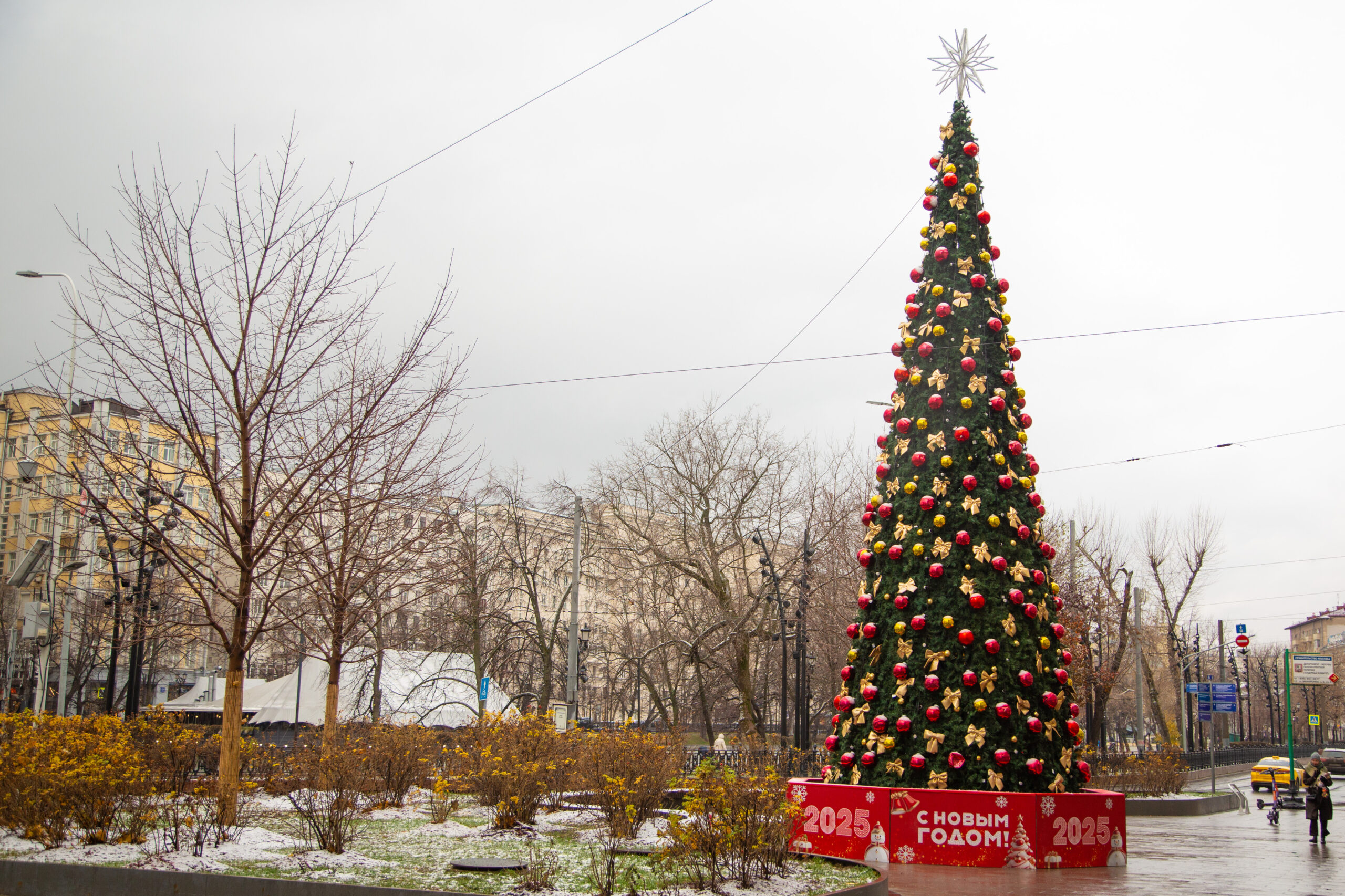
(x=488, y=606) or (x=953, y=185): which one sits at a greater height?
(x=953, y=185)

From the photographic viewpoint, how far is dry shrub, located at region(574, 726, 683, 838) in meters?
11.9

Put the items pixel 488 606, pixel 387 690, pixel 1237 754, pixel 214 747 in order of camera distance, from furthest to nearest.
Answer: pixel 1237 754, pixel 488 606, pixel 387 690, pixel 214 747

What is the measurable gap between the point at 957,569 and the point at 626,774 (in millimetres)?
5086

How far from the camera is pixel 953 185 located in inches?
549

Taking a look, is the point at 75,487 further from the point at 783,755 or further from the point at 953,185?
the point at 953,185

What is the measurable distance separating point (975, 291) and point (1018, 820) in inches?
265

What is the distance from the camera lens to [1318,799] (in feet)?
52.7

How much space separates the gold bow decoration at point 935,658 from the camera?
1233cm

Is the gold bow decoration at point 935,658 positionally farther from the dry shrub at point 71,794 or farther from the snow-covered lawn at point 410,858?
the dry shrub at point 71,794

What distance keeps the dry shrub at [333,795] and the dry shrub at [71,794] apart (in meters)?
1.60

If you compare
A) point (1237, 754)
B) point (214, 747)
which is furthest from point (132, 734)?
point (1237, 754)

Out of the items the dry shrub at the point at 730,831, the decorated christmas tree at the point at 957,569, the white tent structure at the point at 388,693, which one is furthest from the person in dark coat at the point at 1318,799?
the white tent structure at the point at 388,693

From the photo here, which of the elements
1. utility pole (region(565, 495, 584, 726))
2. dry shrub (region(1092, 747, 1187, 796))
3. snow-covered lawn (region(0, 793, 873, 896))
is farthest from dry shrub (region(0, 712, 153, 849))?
dry shrub (region(1092, 747, 1187, 796))

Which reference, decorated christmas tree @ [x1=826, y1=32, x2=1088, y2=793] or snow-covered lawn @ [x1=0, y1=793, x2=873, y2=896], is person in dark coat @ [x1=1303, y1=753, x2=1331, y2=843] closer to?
decorated christmas tree @ [x1=826, y1=32, x2=1088, y2=793]
